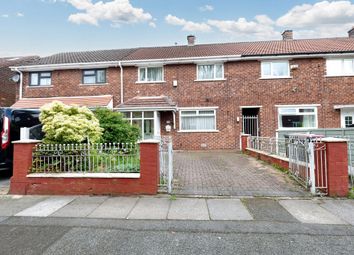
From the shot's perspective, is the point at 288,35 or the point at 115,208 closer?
the point at 115,208

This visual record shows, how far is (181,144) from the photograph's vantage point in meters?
15.2

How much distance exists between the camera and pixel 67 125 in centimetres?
674

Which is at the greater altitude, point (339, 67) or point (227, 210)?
point (339, 67)

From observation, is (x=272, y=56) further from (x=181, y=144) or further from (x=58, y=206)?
(x=58, y=206)

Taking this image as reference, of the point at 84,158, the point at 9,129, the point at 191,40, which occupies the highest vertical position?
the point at 191,40

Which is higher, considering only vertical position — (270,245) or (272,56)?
(272,56)

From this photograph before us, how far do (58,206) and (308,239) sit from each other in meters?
4.72

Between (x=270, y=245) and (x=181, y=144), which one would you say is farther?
(x=181, y=144)

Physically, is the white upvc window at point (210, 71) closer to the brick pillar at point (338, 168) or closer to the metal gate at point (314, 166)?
the metal gate at point (314, 166)

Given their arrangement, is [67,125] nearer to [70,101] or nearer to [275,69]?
[70,101]

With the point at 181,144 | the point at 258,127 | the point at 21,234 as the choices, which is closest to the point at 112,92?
the point at 181,144

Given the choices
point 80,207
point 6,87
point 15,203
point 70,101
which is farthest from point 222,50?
point 6,87

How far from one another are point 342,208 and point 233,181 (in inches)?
105

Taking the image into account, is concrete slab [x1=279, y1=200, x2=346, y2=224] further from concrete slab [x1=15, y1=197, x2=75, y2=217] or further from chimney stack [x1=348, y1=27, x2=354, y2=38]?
chimney stack [x1=348, y1=27, x2=354, y2=38]
